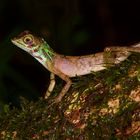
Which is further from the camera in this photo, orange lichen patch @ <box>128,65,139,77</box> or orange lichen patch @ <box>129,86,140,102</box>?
orange lichen patch @ <box>128,65,139,77</box>

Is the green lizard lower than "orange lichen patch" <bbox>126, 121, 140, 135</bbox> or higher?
higher

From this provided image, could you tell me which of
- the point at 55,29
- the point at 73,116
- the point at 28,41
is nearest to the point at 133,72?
the point at 73,116

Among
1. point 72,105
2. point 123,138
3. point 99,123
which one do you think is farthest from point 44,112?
point 123,138

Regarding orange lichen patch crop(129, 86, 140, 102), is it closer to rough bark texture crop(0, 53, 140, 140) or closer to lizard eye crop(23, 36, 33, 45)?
rough bark texture crop(0, 53, 140, 140)

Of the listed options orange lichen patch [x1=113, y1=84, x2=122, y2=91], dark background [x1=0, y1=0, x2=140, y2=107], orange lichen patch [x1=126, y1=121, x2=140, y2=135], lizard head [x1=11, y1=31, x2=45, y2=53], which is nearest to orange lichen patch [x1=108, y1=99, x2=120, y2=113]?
orange lichen patch [x1=113, y1=84, x2=122, y2=91]

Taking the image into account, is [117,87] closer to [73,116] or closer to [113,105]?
[113,105]

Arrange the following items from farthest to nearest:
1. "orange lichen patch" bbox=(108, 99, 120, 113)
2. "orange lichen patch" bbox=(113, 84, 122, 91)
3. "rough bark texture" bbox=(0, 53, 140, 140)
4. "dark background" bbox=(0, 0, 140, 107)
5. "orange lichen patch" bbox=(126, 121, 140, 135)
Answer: "dark background" bbox=(0, 0, 140, 107)
"orange lichen patch" bbox=(113, 84, 122, 91)
"orange lichen patch" bbox=(108, 99, 120, 113)
"rough bark texture" bbox=(0, 53, 140, 140)
"orange lichen patch" bbox=(126, 121, 140, 135)

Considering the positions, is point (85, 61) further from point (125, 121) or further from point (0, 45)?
point (0, 45)
